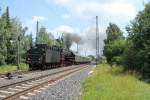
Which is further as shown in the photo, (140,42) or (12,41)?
(12,41)

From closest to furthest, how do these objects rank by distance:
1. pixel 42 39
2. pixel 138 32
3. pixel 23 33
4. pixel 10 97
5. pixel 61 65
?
pixel 10 97 → pixel 138 32 → pixel 61 65 → pixel 23 33 → pixel 42 39

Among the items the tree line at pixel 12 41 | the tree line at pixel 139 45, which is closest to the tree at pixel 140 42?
the tree line at pixel 139 45

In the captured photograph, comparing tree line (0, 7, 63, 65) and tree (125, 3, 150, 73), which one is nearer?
tree (125, 3, 150, 73)

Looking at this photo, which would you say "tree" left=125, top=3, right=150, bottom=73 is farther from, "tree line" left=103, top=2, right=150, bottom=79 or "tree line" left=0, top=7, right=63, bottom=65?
"tree line" left=0, top=7, right=63, bottom=65

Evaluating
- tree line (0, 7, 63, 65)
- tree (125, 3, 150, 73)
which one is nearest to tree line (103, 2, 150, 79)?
tree (125, 3, 150, 73)

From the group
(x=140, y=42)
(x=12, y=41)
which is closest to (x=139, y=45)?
(x=140, y=42)

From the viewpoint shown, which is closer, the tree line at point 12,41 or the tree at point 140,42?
the tree at point 140,42

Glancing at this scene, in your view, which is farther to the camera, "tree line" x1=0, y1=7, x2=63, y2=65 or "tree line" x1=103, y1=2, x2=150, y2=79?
"tree line" x1=0, y1=7, x2=63, y2=65

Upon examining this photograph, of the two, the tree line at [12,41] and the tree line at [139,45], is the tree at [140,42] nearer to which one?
the tree line at [139,45]

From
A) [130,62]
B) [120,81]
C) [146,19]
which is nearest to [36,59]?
[130,62]

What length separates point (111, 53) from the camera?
61.3 meters

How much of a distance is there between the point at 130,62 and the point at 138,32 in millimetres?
4130

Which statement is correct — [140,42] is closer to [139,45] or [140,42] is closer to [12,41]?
[139,45]

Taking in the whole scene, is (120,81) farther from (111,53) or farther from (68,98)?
(111,53)
